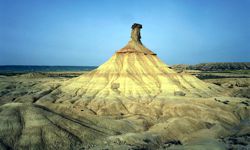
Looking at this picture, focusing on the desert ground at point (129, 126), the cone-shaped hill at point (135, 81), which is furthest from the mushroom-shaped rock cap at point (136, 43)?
the desert ground at point (129, 126)

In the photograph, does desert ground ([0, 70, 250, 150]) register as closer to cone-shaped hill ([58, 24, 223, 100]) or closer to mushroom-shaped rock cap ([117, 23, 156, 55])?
cone-shaped hill ([58, 24, 223, 100])

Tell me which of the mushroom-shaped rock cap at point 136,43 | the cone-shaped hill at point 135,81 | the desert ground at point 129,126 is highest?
the mushroom-shaped rock cap at point 136,43

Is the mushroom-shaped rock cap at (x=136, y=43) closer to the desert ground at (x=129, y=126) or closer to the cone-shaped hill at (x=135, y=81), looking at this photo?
Result: the cone-shaped hill at (x=135, y=81)

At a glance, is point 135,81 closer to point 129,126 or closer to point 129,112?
point 129,112

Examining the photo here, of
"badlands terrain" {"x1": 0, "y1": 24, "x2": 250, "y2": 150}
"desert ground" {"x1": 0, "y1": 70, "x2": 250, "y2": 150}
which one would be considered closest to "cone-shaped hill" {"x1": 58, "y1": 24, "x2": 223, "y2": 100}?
"badlands terrain" {"x1": 0, "y1": 24, "x2": 250, "y2": 150}

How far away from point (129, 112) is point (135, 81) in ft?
45.8

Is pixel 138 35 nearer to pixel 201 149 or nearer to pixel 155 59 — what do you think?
pixel 155 59

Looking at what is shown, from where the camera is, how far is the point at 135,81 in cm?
6138

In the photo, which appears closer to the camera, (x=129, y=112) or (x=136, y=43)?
(x=129, y=112)

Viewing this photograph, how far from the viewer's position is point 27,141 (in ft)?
94.4

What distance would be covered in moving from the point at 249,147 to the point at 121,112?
22808 mm

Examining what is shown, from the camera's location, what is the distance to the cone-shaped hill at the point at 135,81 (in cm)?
5812

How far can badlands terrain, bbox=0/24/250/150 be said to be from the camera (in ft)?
98.8

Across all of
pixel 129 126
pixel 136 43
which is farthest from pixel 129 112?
pixel 136 43
